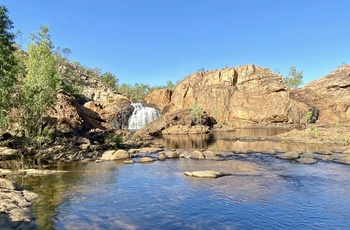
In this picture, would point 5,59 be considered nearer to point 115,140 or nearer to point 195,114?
point 115,140

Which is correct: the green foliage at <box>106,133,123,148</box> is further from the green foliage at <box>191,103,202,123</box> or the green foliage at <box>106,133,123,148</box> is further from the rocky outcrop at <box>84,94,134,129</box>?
the green foliage at <box>191,103,202,123</box>

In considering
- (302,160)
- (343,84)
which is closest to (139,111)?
(302,160)

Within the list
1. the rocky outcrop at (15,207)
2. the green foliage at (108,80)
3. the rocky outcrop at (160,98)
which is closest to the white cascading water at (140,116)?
the rocky outcrop at (160,98)

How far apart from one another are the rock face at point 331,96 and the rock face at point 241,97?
7.36 m

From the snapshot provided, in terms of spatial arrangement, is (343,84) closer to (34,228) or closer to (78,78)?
(78,78)

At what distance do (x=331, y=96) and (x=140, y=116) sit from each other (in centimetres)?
6753

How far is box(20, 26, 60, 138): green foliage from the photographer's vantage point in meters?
33.0

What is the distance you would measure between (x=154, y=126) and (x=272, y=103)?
153 ft

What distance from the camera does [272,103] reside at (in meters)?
103

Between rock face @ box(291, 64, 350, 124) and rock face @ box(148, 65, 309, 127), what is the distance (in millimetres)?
7356

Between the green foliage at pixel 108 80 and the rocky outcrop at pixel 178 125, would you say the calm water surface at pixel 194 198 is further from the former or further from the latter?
the green foliage at pixel 108 80

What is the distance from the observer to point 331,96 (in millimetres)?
103375

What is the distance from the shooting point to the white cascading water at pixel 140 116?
279 ft

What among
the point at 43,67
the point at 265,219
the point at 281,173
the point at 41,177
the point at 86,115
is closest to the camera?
the point at 265,219
